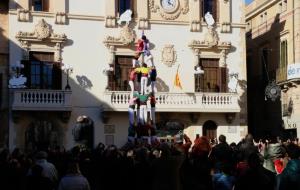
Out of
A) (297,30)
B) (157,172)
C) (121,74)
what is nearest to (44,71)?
(121,74)

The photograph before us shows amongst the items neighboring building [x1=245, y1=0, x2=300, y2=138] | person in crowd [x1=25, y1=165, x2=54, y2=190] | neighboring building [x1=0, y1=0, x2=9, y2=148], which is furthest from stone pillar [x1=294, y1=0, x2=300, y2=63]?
person in crowd [x1=25, y1=165, x2=54, y2=190]

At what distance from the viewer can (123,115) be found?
30.9 metres

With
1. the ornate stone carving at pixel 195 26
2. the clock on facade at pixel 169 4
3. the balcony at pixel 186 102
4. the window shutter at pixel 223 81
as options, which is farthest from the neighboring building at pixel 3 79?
the window shutter at pixel 223 81

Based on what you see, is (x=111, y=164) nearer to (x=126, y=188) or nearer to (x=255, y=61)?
(x=126, y=188)

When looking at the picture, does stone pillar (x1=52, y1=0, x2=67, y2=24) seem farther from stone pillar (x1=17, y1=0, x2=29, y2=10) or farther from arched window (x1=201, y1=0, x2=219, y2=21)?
arched window (x1=201, y1=0, x2=219, y2=21)

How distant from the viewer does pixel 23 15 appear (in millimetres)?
29984

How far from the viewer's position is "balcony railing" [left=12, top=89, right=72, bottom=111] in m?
29.0

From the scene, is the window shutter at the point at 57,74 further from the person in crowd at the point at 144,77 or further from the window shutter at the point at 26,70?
the person in crowd at the point at 144,77

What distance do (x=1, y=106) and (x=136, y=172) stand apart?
19.9 meters

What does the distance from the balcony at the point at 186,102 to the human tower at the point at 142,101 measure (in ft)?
15.7

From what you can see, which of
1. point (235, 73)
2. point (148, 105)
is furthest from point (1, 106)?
point (235, 73)

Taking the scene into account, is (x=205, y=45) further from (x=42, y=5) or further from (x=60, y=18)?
(x=42, y=5)

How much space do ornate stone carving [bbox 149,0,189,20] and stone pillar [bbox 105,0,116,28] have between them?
6.68 ft

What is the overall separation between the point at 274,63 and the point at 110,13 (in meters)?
10.8
